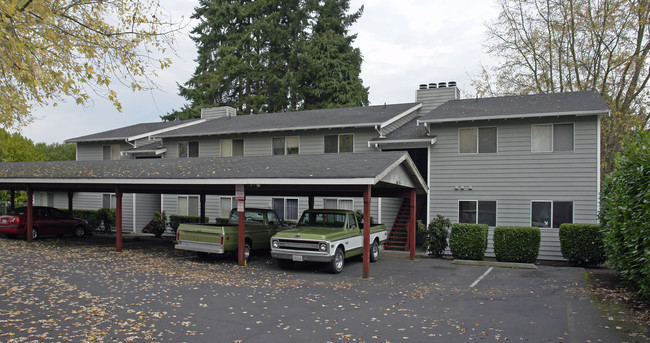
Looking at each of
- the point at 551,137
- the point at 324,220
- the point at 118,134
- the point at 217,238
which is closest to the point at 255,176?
the point at 217,238

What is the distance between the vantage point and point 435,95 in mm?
23312

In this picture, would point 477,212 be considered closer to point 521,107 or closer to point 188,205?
point 521,107

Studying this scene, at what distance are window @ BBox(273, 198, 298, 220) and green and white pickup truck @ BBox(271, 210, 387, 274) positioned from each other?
804cm

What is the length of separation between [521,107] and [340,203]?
8.67m

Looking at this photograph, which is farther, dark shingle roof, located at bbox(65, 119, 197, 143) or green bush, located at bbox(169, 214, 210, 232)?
dark shingle roof, located at bbox(65, 119, 197, 143)

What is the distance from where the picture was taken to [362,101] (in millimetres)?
38844

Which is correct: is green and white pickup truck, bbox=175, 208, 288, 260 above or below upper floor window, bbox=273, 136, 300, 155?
below

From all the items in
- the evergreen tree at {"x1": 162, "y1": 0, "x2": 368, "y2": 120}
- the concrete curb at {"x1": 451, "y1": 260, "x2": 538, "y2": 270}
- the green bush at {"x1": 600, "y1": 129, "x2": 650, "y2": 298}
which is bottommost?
the concrete curb at {"x1": 451, "y1": 260, "x2": 538, "y2": 270}

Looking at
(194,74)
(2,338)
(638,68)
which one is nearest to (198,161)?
(2,338)

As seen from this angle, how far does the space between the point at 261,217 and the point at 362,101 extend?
2461cm

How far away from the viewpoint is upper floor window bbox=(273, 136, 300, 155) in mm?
22203

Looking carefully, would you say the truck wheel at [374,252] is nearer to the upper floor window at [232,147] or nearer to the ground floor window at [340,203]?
the ground floor window at [340,203]

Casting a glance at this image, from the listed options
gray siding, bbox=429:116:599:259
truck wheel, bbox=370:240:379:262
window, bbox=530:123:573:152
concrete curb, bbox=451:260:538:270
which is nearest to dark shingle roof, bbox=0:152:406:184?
truck wheel, bbox=370:240:379:262

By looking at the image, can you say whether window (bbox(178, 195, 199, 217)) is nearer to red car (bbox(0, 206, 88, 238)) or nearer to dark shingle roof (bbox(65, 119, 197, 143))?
dark shingle roof (bbox(65, 119, 197, 143))
